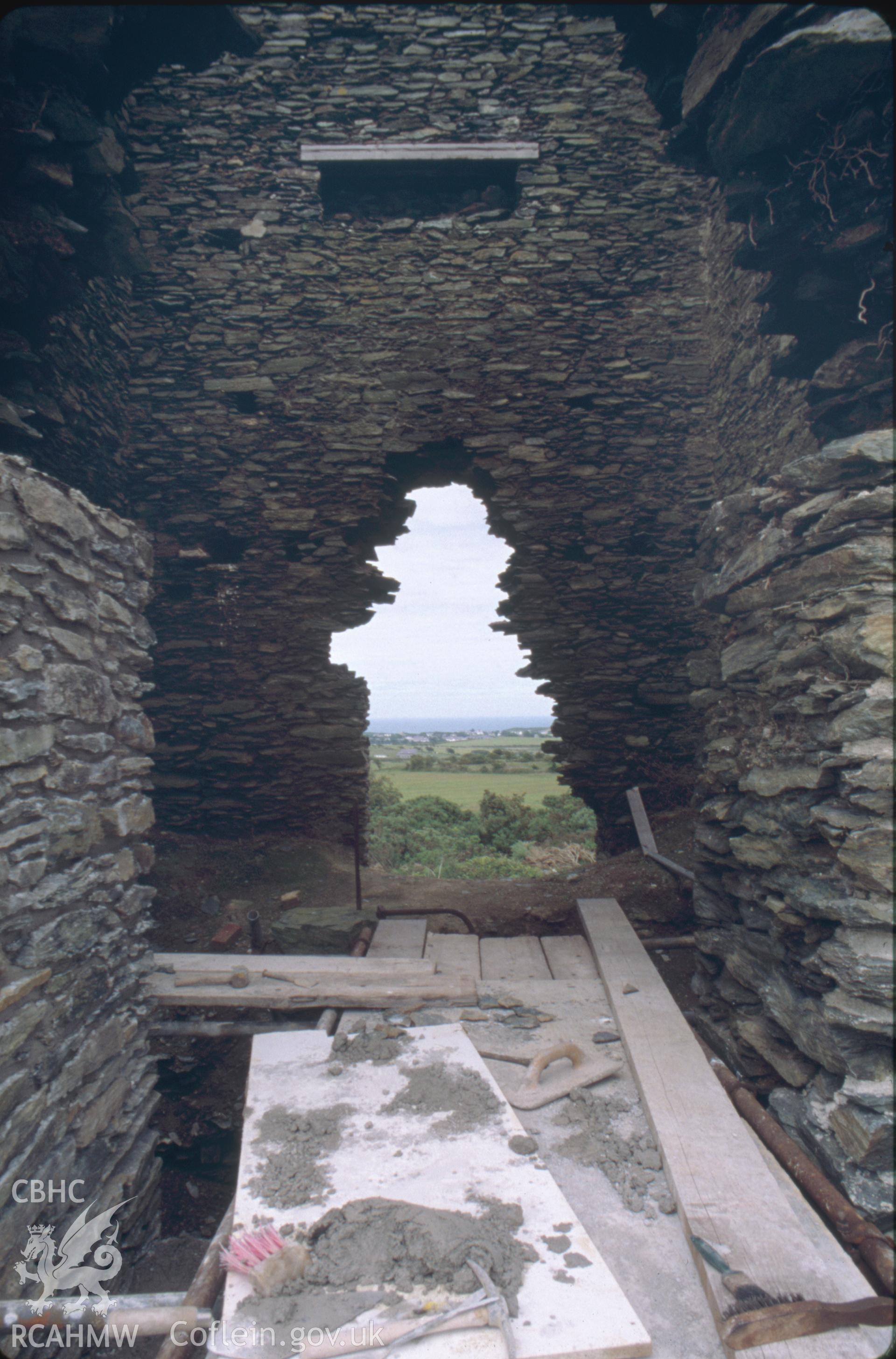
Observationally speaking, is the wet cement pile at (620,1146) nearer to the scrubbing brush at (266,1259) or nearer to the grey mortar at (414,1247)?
the grey mortar at (414,1247)

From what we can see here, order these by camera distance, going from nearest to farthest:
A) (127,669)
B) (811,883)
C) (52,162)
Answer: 1. (811,883)
2. (127,669)
3. (52,162)

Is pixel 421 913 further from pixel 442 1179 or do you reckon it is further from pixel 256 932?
pixel 442 1179

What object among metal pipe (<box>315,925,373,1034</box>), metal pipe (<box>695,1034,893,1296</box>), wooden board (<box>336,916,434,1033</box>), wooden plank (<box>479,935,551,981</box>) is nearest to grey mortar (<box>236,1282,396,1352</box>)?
metal pipe (<box>695,1034,893,1296</box>)

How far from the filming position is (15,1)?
2.00 metres

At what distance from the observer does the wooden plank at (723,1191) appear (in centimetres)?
147

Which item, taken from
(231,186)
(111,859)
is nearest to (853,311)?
(111,859)

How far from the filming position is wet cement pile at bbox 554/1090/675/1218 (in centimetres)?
186

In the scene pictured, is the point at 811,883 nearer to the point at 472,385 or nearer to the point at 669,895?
the point at 669,895

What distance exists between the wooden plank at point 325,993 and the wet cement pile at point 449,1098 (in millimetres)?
572

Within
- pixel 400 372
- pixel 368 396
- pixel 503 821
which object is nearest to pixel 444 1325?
pixel 368 396

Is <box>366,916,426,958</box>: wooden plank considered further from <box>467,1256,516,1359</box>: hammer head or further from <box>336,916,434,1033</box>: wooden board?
<box>467,1256,516,1359</box>: hammer head

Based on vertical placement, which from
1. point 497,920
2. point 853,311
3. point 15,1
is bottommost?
point 497,920

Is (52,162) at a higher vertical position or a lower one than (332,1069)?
higher

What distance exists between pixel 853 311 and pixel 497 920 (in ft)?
13.7
